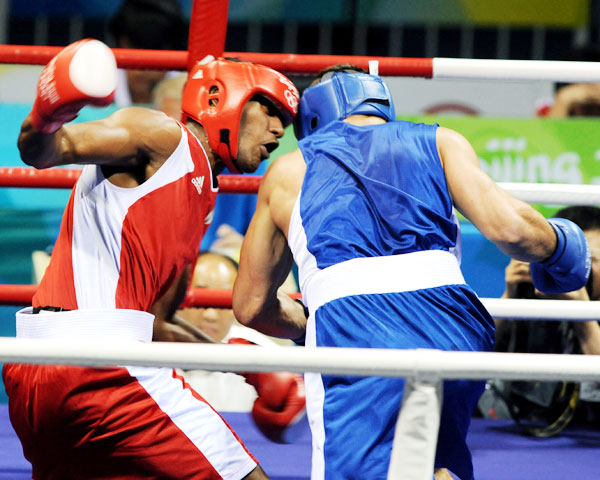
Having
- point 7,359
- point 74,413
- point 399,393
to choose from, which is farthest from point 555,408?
point 7,359

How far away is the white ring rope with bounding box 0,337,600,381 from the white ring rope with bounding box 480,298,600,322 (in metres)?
1.13

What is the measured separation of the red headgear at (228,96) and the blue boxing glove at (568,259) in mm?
702

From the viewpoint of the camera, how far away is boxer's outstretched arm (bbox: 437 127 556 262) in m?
1.53

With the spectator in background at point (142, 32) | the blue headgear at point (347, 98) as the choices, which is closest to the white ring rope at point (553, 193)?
the blue headgear at point (347, 98)

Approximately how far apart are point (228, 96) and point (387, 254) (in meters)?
0.58

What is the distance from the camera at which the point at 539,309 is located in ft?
6.91

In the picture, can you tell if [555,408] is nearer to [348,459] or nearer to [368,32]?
[348,459]

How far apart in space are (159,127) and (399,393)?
0.70 metres

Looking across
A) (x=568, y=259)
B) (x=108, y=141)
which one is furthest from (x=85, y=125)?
(x=568, y=259)

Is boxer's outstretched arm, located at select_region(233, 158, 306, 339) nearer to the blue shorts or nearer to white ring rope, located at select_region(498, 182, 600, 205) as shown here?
the blue shorts

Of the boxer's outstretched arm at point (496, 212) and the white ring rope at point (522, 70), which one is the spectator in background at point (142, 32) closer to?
the white ring rope at point (522, 70)

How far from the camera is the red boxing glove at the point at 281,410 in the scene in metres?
1.73

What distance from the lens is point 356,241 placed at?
158 centimetres

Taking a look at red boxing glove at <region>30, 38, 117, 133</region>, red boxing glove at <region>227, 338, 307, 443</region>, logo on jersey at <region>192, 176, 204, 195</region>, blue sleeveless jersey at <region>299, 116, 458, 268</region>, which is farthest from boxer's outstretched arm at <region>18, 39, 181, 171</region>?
red boxing glove at <region>227, 338, 307, 443</region>
